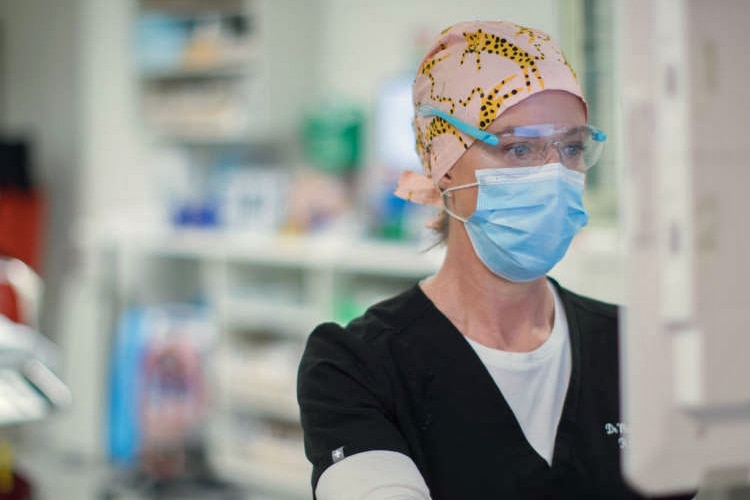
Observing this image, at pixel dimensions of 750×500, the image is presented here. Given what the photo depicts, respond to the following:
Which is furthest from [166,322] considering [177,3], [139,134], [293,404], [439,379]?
[439,379]

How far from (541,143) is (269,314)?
115 inches

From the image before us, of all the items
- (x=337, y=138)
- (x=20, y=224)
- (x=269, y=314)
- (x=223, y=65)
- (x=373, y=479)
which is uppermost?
(x=223, y=65)

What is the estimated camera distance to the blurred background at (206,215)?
390cm

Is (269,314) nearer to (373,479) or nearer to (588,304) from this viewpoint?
(588,304)

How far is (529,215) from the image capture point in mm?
1155

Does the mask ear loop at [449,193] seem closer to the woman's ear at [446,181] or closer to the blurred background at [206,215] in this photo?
the woman's ear at [446,181]

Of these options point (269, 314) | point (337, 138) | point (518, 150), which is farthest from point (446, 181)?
point (337, 138)

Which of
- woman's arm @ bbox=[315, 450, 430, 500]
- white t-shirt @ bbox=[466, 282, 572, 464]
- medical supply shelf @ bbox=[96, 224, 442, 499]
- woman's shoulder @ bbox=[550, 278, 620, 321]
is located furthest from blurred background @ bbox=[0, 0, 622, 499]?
woman's arm @ bbox=[315, 450, 430, 500]

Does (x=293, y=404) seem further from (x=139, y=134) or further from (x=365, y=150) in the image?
(x=139, y=134)

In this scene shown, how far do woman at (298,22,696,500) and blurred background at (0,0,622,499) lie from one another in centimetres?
200

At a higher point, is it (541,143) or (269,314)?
(541,143)

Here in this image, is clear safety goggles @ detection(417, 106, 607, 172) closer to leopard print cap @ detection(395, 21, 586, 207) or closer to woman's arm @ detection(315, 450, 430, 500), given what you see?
leopard print cap @ detection(395, 21, 586, 207)

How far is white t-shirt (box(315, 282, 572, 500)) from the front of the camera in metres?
1.01

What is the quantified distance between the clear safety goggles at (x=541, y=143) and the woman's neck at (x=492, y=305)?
0.15m
